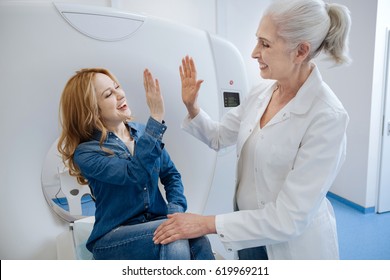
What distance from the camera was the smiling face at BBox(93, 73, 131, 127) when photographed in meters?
1.05

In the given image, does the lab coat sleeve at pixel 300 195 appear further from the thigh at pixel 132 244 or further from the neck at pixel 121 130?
the neck at pixel 121 130

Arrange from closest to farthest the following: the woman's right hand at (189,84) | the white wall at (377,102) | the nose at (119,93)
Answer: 1. the nose at (119,93)
2. the woman's right hand at (189,84)
3. the white wall at (377,102)

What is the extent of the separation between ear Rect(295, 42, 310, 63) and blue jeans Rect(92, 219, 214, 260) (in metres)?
0.62

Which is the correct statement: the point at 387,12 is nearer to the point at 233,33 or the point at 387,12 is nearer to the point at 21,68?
the point at 233,33

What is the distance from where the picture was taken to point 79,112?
40.9 inches

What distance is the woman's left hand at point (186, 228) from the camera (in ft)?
3.17

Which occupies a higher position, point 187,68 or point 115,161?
point 187,68

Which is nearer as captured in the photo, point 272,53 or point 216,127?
point 272,53

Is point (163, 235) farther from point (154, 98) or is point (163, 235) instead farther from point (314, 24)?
point (314, 24)

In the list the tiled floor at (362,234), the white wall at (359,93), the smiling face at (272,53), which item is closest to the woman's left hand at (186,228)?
the smiling face at (272,53)

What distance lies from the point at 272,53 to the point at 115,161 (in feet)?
1.84

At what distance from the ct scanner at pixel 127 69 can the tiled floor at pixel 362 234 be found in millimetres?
1091

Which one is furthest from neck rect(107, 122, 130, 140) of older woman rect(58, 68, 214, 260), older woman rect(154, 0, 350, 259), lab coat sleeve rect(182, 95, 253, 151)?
older woman rect(154, 0, 350, 259)

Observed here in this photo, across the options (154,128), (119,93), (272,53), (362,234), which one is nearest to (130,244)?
(154,128)
